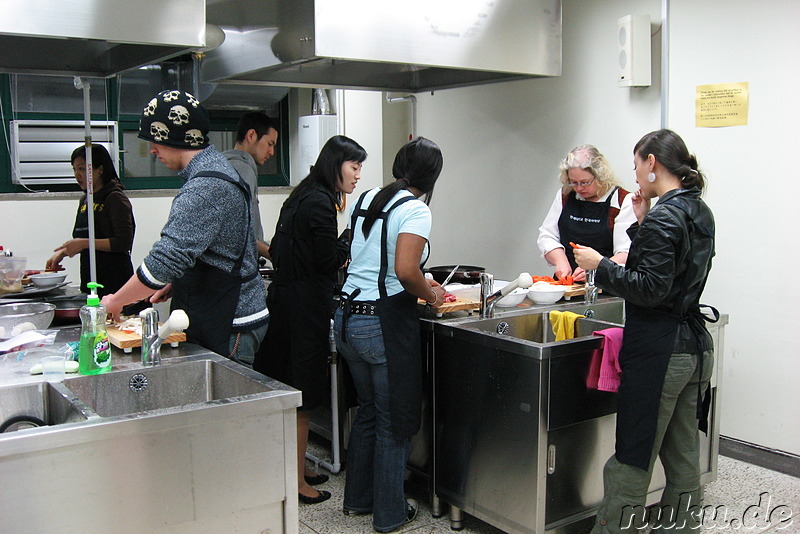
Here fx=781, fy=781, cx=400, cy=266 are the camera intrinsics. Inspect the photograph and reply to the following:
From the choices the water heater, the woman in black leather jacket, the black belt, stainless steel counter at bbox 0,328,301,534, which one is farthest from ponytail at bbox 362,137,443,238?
the water heater

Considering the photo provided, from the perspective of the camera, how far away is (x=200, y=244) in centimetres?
236

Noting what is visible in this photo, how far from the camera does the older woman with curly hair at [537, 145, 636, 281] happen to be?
12.2 ft

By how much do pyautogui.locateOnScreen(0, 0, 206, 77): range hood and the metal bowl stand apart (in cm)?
93

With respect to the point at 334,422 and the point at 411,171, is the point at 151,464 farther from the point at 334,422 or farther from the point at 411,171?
the point at 334,422

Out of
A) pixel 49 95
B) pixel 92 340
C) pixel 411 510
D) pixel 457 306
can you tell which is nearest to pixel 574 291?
pixel 457 306

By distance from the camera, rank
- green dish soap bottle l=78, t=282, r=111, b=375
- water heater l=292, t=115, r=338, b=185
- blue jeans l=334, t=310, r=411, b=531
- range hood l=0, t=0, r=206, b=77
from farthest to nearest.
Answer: water heater l=292, t=115, r=338, b=185 < blue jeans l=334, t=310, r=411, b=531 < range hood l=0, t=0, r=206, b=77 < green dish soap bottle l=78, t=282, r=111, b=375

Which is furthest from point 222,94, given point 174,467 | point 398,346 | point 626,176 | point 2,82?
point 174,467

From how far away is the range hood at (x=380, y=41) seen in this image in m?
3.14

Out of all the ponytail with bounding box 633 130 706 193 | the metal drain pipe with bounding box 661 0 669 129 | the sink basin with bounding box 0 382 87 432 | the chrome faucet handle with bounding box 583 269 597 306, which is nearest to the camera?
the sink basin with bounding box 0 382 87 432

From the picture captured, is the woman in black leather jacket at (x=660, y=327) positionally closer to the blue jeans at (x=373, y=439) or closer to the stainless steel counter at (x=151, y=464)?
the blue jeans at (x=373, y=439)

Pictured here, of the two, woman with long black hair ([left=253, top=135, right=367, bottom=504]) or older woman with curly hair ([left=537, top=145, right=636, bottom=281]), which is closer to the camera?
woman with long black hair ([left=253, top=135, right=367, bottom=504])

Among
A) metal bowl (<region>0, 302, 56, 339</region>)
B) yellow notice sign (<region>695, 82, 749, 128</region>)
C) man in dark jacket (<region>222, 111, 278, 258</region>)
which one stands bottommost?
metal bowl (<region>0, 302, 56, 339</region>)

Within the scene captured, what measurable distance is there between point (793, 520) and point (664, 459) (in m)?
0.87

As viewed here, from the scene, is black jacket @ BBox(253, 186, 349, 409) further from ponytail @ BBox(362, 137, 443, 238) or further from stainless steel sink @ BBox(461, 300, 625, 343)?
stainless steel sink @ BBox(461, 300, 625, 343)
